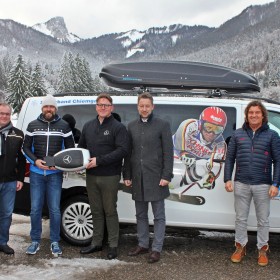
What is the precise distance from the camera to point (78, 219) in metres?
5.00

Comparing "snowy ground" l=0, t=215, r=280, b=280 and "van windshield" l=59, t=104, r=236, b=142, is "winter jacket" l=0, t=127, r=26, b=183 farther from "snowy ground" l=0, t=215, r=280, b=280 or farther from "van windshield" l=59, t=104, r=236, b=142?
"snowy ground" l=0, t=215, r=280, b=280

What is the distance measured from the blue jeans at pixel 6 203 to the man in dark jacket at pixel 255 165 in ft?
7.89

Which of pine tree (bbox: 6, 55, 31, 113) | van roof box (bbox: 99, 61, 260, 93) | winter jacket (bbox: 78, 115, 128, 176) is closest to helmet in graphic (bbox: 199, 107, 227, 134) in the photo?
van roof box (bbox: 99, 61, 260, 93)

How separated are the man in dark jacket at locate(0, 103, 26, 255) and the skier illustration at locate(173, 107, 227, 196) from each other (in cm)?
179

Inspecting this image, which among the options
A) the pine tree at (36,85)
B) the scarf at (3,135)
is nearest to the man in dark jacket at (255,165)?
the scarf at (3,135)

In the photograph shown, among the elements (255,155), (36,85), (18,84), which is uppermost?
(18,84)

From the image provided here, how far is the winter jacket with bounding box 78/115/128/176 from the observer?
428cm

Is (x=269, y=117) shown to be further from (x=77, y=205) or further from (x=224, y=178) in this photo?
(x=77, y=205)

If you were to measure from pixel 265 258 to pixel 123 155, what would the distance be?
1.93 meters

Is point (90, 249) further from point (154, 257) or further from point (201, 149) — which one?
point (201, 149)

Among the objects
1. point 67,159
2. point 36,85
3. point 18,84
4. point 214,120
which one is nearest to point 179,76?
Answer: point 214,120

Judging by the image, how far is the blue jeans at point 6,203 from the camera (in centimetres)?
455

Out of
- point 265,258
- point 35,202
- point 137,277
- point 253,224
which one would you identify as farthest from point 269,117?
point 35,202

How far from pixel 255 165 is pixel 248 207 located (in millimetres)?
484
